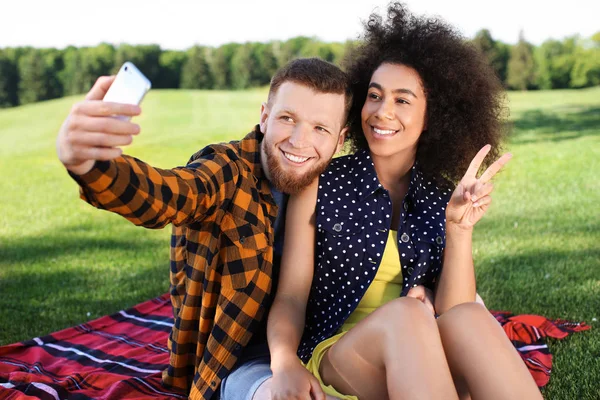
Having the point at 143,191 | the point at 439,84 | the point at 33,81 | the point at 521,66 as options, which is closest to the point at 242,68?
the point at 33,81

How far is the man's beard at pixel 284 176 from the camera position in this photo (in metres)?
2.55

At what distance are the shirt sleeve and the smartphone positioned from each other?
0.23 m

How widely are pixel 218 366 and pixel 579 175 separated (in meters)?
8.37

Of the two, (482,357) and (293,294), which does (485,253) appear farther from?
(482,357)

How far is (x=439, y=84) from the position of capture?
118 inches

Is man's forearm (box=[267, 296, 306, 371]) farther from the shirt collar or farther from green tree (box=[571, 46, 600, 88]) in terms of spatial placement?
green tree (box=[571, 46, 600, 88])

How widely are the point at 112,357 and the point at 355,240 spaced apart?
1.67 metres

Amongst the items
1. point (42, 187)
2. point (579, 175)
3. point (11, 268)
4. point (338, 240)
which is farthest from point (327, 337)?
point (42, 187)

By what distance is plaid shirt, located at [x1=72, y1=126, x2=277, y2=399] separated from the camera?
2342 millimetres

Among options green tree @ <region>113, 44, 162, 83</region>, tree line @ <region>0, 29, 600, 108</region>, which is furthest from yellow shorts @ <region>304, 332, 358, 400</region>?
green tree @ <region>113, 44, 162, 83</region>

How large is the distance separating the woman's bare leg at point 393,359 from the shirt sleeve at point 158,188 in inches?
27.1

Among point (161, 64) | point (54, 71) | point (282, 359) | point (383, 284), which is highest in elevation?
point (383, 284)

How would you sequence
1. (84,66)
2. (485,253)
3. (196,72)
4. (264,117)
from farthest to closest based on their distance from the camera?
(196,72) < (84,66) < (485,253) < (264,117)

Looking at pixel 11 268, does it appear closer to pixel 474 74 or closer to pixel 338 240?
pixel 338 240
